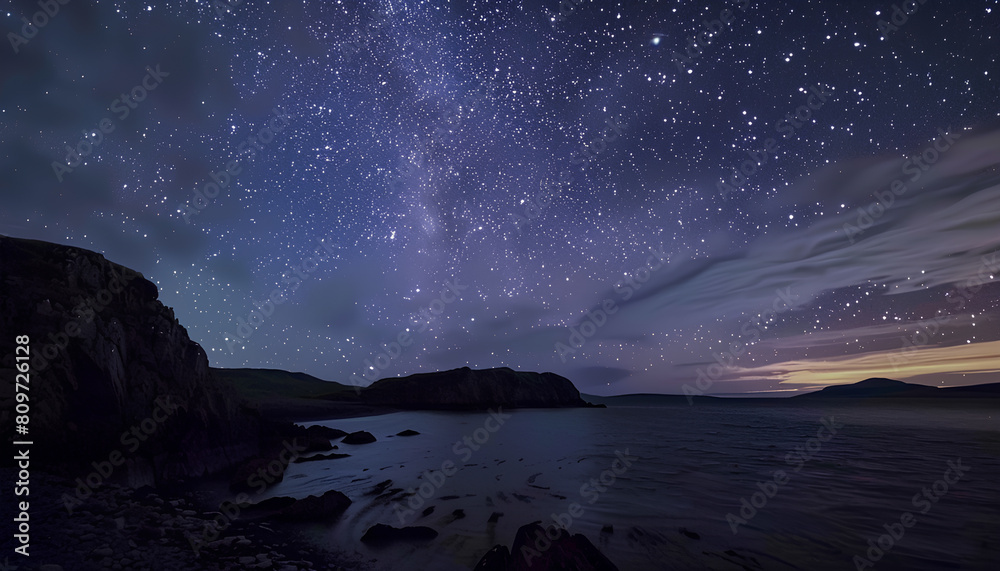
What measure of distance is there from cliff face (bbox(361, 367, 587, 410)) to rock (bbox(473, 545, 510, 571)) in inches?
3029

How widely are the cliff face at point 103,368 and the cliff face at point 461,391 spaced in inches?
2599

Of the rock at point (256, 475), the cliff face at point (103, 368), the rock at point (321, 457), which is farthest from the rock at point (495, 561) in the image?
the rock at point (321, 457)

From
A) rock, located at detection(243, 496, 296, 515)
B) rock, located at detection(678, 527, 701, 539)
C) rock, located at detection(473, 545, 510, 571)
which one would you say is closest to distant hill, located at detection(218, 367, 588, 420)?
rock, located at detection(243, 496, 296, 515)

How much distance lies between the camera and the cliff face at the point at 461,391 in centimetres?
Answer: 8231

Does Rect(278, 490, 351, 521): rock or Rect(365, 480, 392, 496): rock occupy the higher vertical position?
Rect(278, 490, 351, 521): rock

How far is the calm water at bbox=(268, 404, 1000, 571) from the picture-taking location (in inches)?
352

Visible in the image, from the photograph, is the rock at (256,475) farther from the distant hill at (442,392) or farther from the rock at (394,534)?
the distant hill at (442,392)

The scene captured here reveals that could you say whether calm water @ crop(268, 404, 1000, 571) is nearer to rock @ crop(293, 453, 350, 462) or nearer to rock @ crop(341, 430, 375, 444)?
rock @ crop(293, 453, 350, 462)

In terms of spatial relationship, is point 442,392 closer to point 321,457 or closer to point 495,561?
point 321,457

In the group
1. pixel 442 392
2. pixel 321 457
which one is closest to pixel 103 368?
pixel 321 457

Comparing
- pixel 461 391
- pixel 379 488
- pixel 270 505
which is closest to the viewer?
pixel 270 505

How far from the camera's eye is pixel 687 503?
12.9 metres

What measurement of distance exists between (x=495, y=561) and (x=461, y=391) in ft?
262

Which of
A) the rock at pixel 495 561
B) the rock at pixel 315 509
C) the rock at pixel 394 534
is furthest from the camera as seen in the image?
the rock at pixel 315 509
